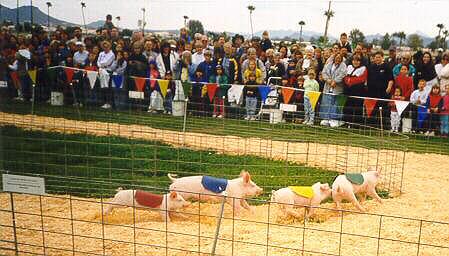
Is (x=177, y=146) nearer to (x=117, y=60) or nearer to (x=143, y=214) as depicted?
(x=143, y=214)

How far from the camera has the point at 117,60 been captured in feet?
40.2

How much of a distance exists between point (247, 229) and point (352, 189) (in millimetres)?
1677

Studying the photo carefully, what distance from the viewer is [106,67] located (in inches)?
482

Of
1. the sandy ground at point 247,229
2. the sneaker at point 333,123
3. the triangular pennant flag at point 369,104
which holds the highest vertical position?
the triangular pennant flag at point 369,104

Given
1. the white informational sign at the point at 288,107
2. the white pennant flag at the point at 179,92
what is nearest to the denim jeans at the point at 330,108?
the white informational sign at the point at 288,107

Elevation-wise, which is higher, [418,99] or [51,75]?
[51,75]

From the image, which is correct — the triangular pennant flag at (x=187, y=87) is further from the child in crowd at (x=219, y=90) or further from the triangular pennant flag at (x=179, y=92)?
the child in crowd at (x=219, y=90)

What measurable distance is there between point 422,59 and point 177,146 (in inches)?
238

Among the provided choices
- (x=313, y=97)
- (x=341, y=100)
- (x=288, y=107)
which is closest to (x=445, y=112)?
(x=341, y=100)

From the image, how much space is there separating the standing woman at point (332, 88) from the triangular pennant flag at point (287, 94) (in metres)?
0.73

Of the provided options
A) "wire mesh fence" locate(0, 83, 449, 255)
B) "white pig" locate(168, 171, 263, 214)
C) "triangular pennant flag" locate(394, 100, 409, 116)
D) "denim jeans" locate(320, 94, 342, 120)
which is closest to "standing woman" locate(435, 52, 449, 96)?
"triangular pennant flag" locate(394, 100, 409, 116)

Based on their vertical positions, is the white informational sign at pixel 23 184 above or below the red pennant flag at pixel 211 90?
below

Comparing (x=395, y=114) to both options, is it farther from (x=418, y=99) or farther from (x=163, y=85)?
(x=163, y=85)

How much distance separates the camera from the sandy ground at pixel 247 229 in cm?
400
